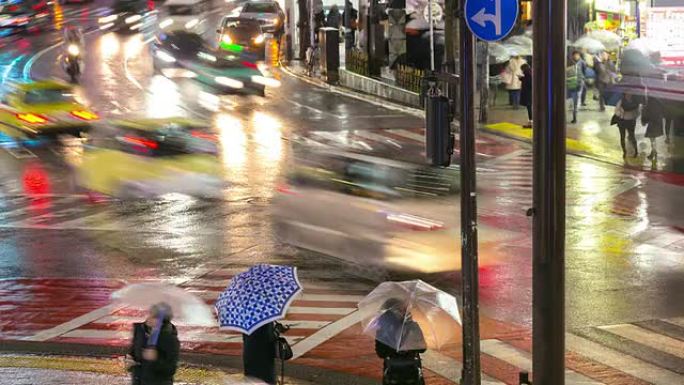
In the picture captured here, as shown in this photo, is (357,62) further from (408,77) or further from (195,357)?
(195,357)

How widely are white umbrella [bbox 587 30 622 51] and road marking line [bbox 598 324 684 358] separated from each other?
23.3 m

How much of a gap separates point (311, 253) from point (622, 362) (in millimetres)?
6199

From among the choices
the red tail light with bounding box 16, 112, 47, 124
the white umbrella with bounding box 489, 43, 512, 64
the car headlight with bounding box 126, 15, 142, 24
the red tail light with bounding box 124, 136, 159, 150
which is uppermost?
the car headlight with bounding box 126, 15, 142, 24

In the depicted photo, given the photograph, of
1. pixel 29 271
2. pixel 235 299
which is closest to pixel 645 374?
pixel 235 299

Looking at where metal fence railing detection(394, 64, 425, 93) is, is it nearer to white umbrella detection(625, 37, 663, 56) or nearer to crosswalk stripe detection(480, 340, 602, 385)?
white umbrella detection(625, 37, 663, 56)

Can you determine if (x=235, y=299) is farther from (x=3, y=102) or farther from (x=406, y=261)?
(x=3, y=102)

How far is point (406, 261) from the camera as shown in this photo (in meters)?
14.6

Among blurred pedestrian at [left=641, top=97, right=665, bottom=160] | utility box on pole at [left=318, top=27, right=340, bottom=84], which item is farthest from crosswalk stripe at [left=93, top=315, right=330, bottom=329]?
utility box on pole at [left=318, top=27, right=340, bottom=84]

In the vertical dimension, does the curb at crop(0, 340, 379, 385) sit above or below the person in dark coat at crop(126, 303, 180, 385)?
below

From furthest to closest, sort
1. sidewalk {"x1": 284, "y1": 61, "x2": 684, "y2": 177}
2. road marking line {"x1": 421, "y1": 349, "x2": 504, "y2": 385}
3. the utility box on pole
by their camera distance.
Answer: the utility box on pole, sidewalk {"x1": 284, "y1": 61, "x2": 684, "y2": 177}, road marking line {"x1": 421, "y1": 349, "x2": 504, "y2": 385}

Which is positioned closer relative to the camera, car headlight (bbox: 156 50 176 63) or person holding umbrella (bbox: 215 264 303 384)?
person holding umbrella (bbox: 215 264 303 384)

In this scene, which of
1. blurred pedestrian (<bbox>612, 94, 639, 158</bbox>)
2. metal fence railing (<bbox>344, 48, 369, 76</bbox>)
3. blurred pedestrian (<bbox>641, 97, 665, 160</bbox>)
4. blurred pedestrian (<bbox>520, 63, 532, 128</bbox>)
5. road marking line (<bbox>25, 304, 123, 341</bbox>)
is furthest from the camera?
metal fence railing (<bbox>344, 48, 369, 76</bbox>)

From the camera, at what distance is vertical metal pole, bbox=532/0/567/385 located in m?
8.14

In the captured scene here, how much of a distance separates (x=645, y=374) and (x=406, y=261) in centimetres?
508
